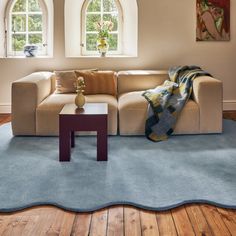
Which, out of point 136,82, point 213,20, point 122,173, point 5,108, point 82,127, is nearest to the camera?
point 122,173

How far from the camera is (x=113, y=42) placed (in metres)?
6.00

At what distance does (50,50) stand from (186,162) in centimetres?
330

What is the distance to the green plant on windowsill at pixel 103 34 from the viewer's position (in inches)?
225

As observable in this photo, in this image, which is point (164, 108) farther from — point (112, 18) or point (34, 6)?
point (34, 6)

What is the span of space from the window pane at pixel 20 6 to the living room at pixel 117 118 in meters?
0.02

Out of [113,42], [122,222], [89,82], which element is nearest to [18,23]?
[113,42]

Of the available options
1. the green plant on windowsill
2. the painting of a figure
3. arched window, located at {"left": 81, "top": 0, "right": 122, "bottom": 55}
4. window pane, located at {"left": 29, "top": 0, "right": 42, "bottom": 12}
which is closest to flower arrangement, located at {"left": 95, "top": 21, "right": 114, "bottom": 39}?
the green plant on windowsill

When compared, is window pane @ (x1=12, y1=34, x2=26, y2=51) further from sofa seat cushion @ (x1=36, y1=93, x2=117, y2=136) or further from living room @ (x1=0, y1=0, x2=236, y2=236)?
sofa seat cushion @ (x1=36, y1=93, x2=117, y2=136)

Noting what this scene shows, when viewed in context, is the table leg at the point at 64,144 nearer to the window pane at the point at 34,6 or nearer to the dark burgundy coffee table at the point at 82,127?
the dark burgundy coffee table at the point at 82,127

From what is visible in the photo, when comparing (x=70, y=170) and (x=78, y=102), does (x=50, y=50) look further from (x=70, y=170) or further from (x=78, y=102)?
(x=70, y=170)

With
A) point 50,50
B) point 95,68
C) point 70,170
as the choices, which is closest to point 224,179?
point 70,170

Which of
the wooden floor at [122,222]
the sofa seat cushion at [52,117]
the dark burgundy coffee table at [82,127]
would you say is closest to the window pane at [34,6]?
the sofa seat cushion at [52,117]

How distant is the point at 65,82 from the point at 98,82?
414 millimetres

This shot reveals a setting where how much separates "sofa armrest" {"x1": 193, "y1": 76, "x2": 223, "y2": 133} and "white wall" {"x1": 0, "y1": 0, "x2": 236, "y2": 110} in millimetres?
1329
